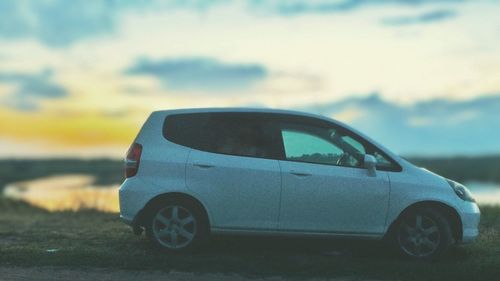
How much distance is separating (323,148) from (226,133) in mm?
1305

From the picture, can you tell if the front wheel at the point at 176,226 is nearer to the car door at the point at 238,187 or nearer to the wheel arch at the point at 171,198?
the wheel arch at the point at 171,198

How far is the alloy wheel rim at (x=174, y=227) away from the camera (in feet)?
28.9

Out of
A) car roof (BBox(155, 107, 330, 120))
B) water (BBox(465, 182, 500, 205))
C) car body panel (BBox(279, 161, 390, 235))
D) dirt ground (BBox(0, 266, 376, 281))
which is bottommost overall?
water (BBox(465, 182, 500, 205))

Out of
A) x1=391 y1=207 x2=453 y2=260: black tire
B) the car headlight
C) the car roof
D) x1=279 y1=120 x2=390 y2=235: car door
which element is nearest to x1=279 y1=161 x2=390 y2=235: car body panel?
x1=279 y1=120 x2=390 y2=235: car door

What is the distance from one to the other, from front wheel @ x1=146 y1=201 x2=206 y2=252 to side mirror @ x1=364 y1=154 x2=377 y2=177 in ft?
7.38

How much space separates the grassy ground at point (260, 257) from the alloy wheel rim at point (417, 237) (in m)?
0.23

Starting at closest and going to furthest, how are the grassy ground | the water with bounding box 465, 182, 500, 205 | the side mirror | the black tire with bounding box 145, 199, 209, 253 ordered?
the grassy ground, the side mirror, the black tire with bounding box 145, 199, 209, 253, the water with bounding box 465, 182, 500, 205

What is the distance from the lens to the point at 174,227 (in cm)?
886

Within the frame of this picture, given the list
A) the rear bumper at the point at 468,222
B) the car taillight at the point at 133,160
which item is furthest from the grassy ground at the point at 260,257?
the car taillight at the point at 133,160

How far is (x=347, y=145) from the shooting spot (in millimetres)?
8922

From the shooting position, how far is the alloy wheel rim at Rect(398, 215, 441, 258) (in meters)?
→ 8.86

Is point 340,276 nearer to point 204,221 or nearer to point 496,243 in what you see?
point 204,221

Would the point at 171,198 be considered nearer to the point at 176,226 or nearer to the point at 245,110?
the point at 176,226

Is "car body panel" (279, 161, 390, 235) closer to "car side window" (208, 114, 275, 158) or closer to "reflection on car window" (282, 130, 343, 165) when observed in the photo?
"reflection on car window" (282, 130, 343, 165)
